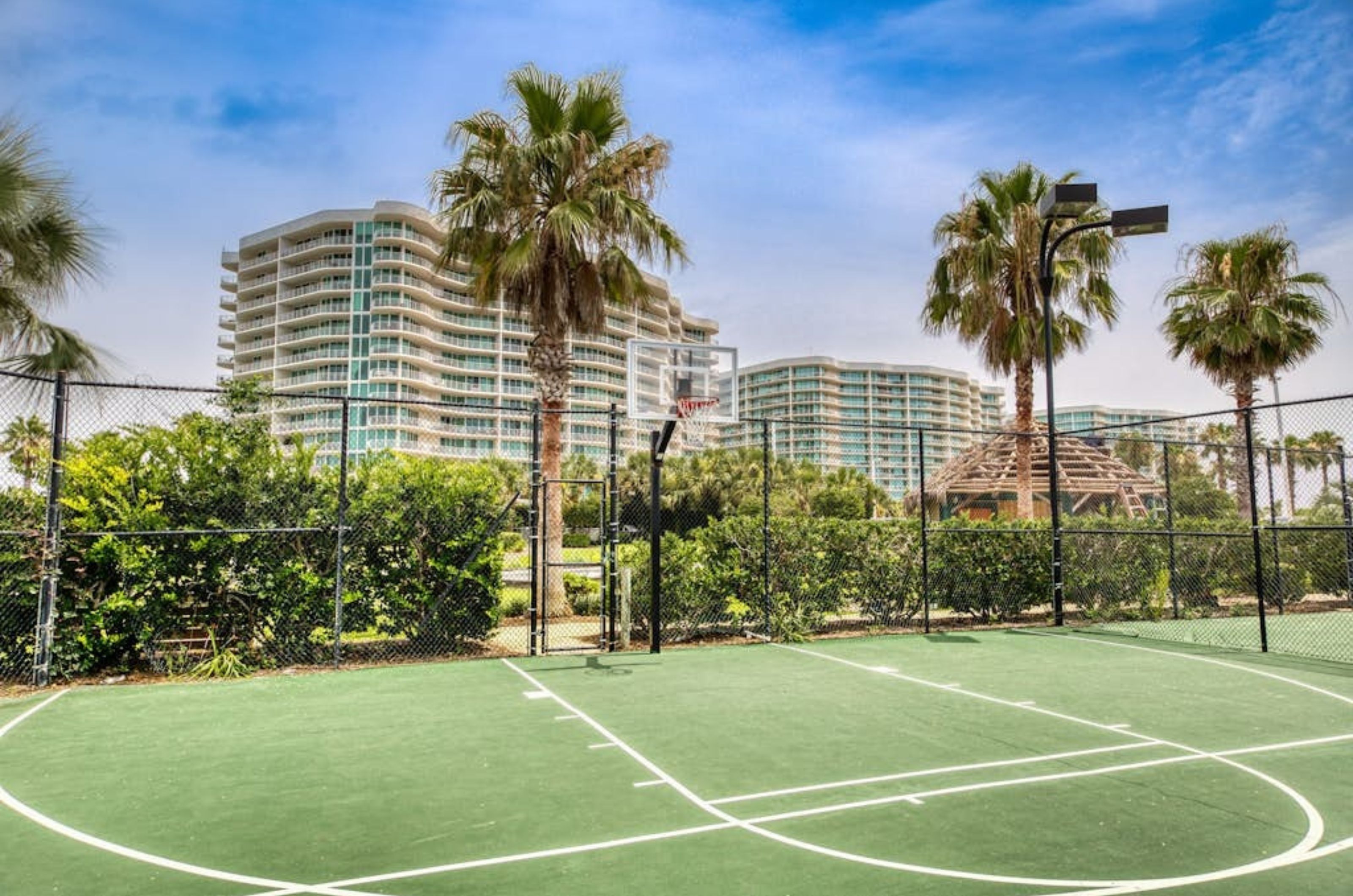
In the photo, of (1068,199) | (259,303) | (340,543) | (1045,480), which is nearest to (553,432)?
(340,543)

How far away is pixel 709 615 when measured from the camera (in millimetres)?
12266

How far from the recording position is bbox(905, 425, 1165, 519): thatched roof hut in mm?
25453

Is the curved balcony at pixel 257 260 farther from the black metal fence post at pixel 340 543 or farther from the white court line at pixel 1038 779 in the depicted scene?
the white court line at pixel 1038 779

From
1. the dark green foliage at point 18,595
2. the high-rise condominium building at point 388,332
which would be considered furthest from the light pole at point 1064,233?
the high-rise condominium building at point 388,332

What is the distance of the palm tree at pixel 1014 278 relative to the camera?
56.1 feet

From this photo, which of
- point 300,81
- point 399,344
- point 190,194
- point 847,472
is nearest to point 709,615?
point 300,81

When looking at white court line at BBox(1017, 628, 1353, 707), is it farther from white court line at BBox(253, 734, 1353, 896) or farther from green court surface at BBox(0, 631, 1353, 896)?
white court line at BBox(253, 734, 1353, 896)

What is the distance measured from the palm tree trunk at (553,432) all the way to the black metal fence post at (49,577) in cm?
661

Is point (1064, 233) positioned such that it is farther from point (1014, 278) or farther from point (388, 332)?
point (388, 332)

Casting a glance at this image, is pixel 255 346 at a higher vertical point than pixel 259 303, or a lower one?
lower

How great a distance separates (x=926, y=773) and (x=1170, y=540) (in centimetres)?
1211

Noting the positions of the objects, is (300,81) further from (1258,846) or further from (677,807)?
(1258,846)

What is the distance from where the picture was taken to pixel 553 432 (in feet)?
47.3

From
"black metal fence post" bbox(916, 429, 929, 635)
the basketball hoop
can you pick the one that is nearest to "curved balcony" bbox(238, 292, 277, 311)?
the basketball hoop
